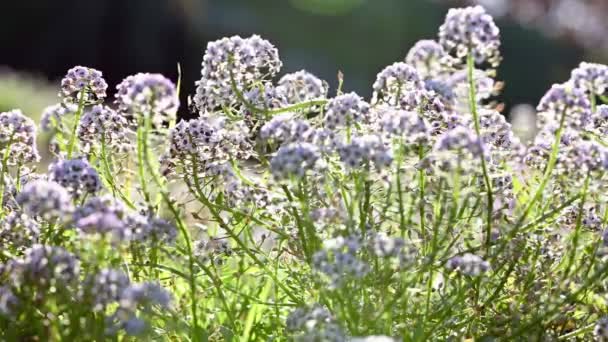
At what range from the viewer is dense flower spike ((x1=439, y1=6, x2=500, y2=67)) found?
108 inches

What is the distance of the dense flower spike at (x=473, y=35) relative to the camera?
9.04 ft

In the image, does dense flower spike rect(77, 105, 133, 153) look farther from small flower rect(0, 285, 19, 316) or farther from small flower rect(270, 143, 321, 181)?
small flower rect(270, 143, 321, 181)

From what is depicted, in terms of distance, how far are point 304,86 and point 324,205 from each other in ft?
1.48

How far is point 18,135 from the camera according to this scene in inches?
132

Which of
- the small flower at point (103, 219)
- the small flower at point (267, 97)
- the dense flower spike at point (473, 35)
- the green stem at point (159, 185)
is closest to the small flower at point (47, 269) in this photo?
the small flower at point (103, 219)

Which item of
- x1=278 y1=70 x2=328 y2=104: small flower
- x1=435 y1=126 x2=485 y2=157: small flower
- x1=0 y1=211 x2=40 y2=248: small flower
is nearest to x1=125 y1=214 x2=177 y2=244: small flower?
x1=0 y1=211 x2=40 y2=248: small flower

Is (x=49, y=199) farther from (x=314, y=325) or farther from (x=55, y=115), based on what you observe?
(x=55, y=115)

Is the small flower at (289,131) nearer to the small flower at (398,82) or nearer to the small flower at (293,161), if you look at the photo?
the small flower at (293,161)

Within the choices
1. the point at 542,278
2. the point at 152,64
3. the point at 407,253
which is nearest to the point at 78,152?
the point at 407,253

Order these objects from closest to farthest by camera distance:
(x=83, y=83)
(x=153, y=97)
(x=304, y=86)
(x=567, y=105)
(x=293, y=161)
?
(x=293, y=161), (x=153, y=97), (x=567, y=105), (x=304, y=86), (x=83, y=83)

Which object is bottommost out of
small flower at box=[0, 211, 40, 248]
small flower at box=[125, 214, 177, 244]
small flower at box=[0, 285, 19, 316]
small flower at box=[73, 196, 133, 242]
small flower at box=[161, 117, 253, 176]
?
small flower at box=[0, 285, 19, 316]

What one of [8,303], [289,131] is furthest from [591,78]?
[8,303]

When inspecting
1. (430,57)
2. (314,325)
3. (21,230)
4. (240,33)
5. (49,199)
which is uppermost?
(240,33)

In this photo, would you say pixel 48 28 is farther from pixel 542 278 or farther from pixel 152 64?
pixel 542 278
